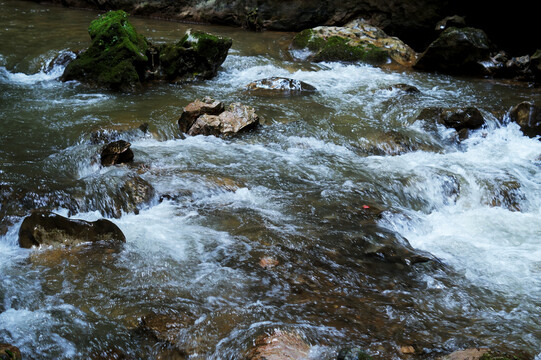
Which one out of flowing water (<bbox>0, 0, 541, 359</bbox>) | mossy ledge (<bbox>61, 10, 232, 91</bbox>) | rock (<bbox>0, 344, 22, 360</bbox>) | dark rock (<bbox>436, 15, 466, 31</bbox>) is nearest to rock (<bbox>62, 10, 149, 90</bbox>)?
mossy ledge (<bbox>61, 10, 232, 91</bbox>)

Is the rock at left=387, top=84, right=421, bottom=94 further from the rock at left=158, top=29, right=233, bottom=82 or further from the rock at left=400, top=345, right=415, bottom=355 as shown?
the rock at left=400, top=345, right=415, bottom=355

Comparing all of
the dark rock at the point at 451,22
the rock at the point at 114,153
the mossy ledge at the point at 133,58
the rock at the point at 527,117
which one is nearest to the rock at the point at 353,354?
the rock at the point at 114,153

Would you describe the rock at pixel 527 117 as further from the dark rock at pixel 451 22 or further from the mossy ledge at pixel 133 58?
the mossy ledge at pixel 133 58

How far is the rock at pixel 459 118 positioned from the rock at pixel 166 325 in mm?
6269

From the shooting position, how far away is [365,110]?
8891 mm

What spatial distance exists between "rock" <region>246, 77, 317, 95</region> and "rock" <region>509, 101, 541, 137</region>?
3789 millimetres

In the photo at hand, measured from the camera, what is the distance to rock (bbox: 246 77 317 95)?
9.59 m

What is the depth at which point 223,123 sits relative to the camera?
7.54 metres

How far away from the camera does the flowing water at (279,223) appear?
3.45 m

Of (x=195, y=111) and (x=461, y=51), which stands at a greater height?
(x=461, y=51)

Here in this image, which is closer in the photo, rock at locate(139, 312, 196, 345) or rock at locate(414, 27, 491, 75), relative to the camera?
rock at locate(139, 312, 196, 345)

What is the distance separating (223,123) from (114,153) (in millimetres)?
1990

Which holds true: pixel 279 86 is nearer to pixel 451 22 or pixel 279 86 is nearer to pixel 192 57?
pixel 192 57

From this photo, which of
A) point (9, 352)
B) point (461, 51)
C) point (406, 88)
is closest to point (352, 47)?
point (461, 51)
